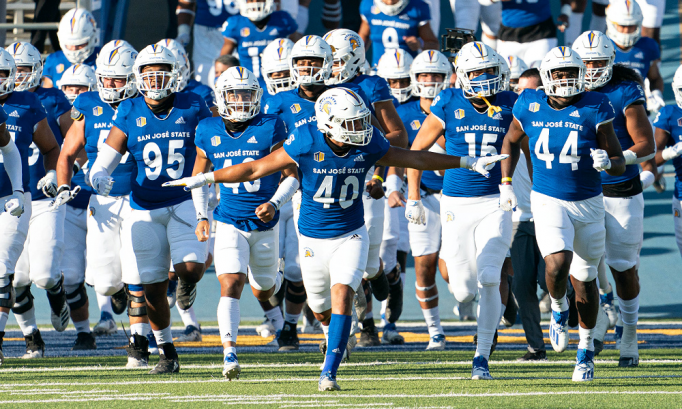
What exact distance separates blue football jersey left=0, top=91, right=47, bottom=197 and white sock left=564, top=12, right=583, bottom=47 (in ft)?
23.5

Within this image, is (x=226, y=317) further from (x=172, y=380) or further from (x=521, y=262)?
(x=521, y=262)

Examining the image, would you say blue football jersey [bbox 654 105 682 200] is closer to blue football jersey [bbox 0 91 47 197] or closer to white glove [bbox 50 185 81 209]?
white glove [bbox 50 185 81 209]

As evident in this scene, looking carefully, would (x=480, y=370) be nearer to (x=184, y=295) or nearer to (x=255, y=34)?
(x=184, y=295)

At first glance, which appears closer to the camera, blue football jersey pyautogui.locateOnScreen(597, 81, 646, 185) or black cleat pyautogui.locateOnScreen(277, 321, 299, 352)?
blue football jersey pyautogui.locateOnScreen(597, 81, 646, 185)

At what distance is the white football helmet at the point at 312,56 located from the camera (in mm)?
6695

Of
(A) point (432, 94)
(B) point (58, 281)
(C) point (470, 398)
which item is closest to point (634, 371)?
(C) point (470, 398)

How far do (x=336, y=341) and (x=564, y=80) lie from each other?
1945 millimetres

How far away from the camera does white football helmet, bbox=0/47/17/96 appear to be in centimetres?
693

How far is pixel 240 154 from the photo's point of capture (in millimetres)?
6250

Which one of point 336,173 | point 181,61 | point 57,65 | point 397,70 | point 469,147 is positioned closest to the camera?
point 336,173

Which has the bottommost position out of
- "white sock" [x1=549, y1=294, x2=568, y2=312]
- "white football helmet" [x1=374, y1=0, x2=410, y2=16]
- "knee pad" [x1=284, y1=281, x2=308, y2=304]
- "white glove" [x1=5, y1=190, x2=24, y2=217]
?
"knee pad" [x1=284, y1=281, x2=308, y2=304]

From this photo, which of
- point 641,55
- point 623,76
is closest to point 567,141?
point 623,76

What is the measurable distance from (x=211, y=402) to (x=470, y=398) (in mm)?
1240

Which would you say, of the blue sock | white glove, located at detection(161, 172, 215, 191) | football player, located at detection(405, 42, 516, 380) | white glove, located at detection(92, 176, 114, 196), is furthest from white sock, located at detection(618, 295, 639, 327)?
white glove, located at detection(92, 176, 114, 196)
